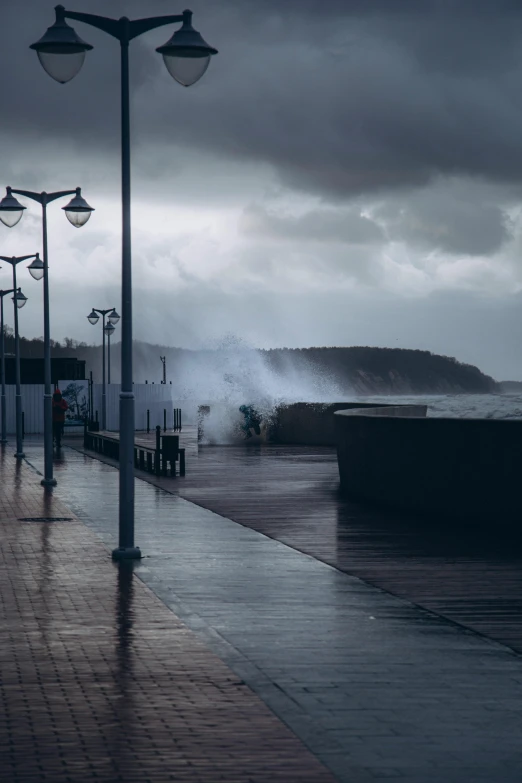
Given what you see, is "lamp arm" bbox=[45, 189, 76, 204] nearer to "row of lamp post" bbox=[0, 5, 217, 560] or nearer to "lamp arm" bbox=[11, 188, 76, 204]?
"lamp arm" bbox=[11, 188, 76, 204]

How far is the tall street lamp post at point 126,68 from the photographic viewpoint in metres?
13.1

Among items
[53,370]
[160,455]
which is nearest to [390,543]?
[160,455]

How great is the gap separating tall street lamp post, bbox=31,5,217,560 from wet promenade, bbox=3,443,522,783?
696mm

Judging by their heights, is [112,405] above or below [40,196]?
below

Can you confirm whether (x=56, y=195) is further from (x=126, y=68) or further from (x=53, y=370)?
(x=53, y=370)

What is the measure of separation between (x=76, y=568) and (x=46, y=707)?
5746 millimetres

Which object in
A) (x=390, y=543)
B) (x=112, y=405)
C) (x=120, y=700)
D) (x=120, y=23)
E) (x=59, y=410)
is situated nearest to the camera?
(x=120, y=700)

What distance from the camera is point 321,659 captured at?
26.5 feet

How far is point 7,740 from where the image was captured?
602 centimetres

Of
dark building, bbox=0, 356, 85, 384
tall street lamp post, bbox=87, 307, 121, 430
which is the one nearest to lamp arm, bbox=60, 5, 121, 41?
tall street lamp post, bbox=87, 307, 121, 430

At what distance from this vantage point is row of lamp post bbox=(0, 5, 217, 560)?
42.8 feet

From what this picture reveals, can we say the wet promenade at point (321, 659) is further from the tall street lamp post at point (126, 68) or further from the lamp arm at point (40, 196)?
the lamp arm at point (40, 196)

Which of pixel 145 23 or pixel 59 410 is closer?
pixel 145 23

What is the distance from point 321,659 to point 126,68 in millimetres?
7856
